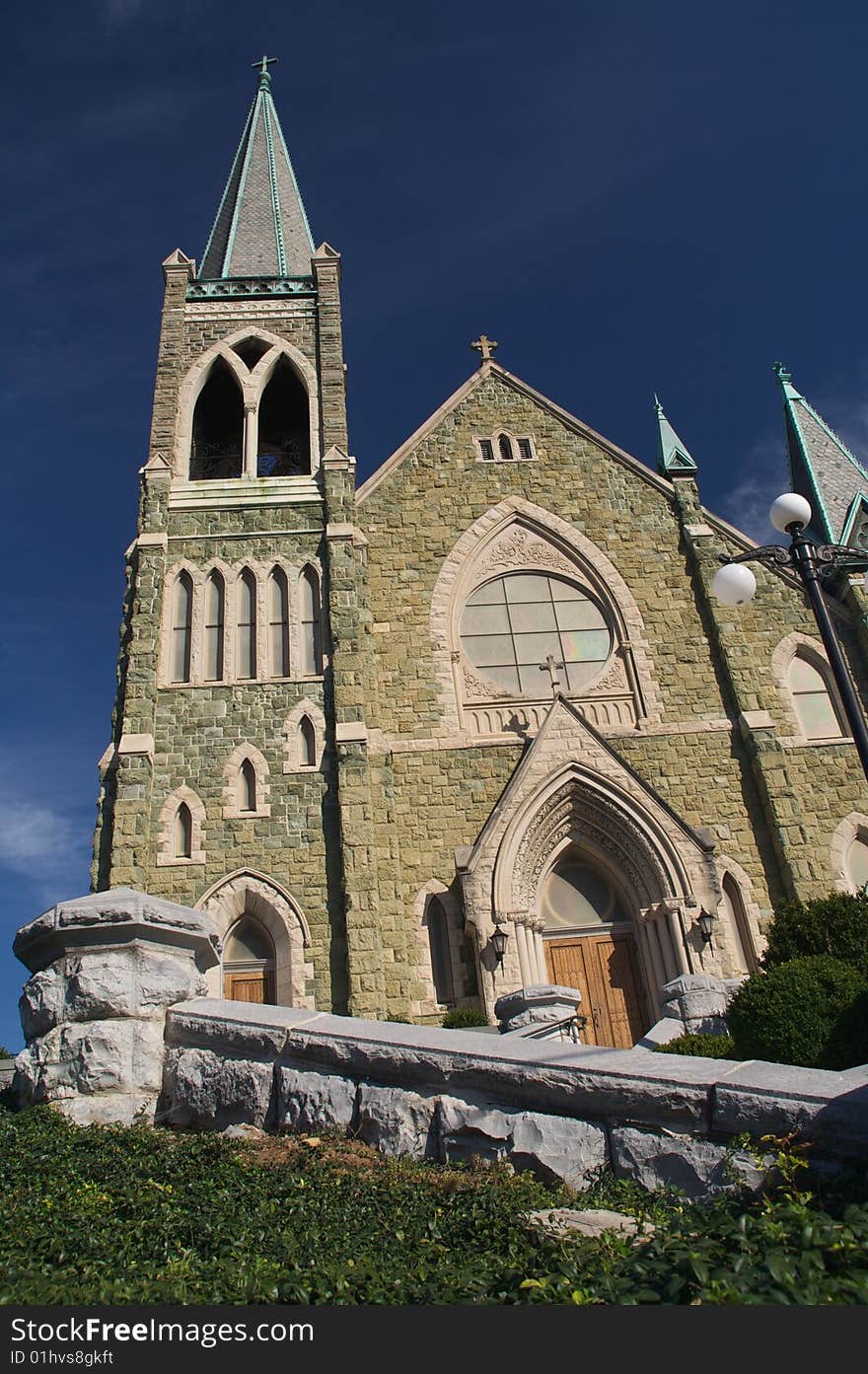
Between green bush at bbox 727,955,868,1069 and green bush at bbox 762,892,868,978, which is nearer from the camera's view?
green bush at bbox 727,955,868,1069

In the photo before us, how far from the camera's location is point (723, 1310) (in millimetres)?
3037

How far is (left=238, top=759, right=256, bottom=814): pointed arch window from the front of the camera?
14867mm

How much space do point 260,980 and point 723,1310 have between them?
11741mm

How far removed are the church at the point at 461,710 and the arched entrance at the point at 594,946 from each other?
48 mm

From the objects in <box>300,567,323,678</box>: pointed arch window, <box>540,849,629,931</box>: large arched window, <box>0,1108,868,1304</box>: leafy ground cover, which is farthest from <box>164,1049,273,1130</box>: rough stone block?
<box>300,567,323,678</box>: pointed arch window

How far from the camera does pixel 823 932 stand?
10219 mm

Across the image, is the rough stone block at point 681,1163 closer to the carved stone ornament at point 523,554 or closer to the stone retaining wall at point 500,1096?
the stone retaining wall at point 500,1096

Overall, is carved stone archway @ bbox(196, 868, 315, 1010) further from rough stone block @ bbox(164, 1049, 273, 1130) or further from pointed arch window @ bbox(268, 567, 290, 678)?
rough stone block @ bbox(164, 1049, 273, 1130)

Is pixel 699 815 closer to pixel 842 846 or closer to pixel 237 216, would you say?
pixel 842 846

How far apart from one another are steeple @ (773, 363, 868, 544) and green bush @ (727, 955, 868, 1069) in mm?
12508

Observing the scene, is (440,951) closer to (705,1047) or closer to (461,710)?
(461,710)

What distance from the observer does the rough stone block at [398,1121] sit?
5.62m

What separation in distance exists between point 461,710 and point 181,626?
4988mm

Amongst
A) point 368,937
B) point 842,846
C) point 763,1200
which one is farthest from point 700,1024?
point 763,1200
